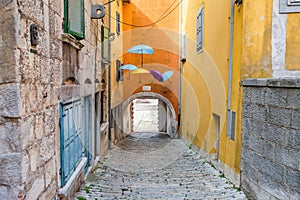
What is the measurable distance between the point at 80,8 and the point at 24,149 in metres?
3.00

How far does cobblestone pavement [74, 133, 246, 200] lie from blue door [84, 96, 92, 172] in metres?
0.44

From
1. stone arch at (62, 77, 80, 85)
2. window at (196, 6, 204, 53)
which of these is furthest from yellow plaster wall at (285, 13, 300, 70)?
window at (196, 6, 204, 53)

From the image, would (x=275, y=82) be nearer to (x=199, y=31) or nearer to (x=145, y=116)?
(x=199, y=31)

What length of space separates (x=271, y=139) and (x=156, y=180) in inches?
120

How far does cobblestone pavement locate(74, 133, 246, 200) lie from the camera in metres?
4.97

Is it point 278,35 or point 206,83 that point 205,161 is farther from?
point 278,35

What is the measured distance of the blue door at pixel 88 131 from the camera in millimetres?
5825

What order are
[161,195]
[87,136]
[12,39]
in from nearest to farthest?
[12,39], [161,195], [87,136]

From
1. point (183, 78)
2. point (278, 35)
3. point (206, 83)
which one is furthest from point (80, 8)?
point (183, 78)

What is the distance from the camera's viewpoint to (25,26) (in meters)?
2.35

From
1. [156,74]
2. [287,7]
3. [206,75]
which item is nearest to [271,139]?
[287,7]

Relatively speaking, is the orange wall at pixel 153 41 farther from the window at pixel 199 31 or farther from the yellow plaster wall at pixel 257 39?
the yellow plaster wall at pixel 257 39

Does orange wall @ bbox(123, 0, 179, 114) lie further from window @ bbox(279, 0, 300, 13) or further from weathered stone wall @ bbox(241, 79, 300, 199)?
weathered stone wall @ bbox(241, 79, 300, 199)

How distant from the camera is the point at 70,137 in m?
4.22
